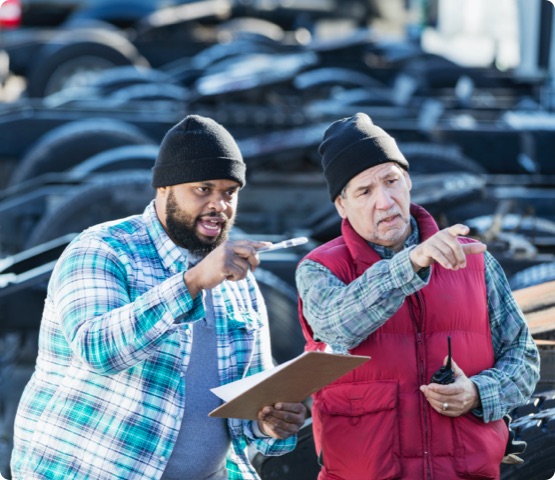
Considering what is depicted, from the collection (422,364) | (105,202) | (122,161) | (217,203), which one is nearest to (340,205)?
(217,203)

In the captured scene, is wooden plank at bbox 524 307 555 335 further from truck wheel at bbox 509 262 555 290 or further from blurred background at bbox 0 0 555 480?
truck wheel at bbox 509 262 555 290

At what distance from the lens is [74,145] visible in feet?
30.0

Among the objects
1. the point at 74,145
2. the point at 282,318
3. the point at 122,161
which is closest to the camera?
the point at 282,318

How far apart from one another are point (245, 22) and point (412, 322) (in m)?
15.7

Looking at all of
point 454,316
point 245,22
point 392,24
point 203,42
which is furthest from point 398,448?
point 392,24

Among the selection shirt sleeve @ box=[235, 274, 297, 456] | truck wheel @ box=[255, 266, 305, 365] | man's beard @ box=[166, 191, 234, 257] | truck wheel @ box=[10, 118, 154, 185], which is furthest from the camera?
truck wheel @ box=[10, 118, 154, 185]

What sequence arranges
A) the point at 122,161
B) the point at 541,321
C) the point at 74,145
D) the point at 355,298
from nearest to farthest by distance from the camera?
the point at 355,298 < the point at 541,321 < the point at 122,161 < the point at 74,145

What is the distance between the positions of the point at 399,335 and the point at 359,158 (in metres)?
0.45

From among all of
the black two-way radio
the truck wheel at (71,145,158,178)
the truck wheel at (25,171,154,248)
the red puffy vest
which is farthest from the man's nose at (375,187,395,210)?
the truck wheel at (71,145,158,178)

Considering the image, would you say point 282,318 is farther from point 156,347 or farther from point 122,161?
point 122,161

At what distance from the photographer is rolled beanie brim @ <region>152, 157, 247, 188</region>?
2857mm

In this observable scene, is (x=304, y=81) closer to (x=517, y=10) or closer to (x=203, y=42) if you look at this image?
(x=517, y=10)

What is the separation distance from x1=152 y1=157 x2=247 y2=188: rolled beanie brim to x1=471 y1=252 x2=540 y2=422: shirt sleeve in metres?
0.69

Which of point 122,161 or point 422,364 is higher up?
point 422,364
